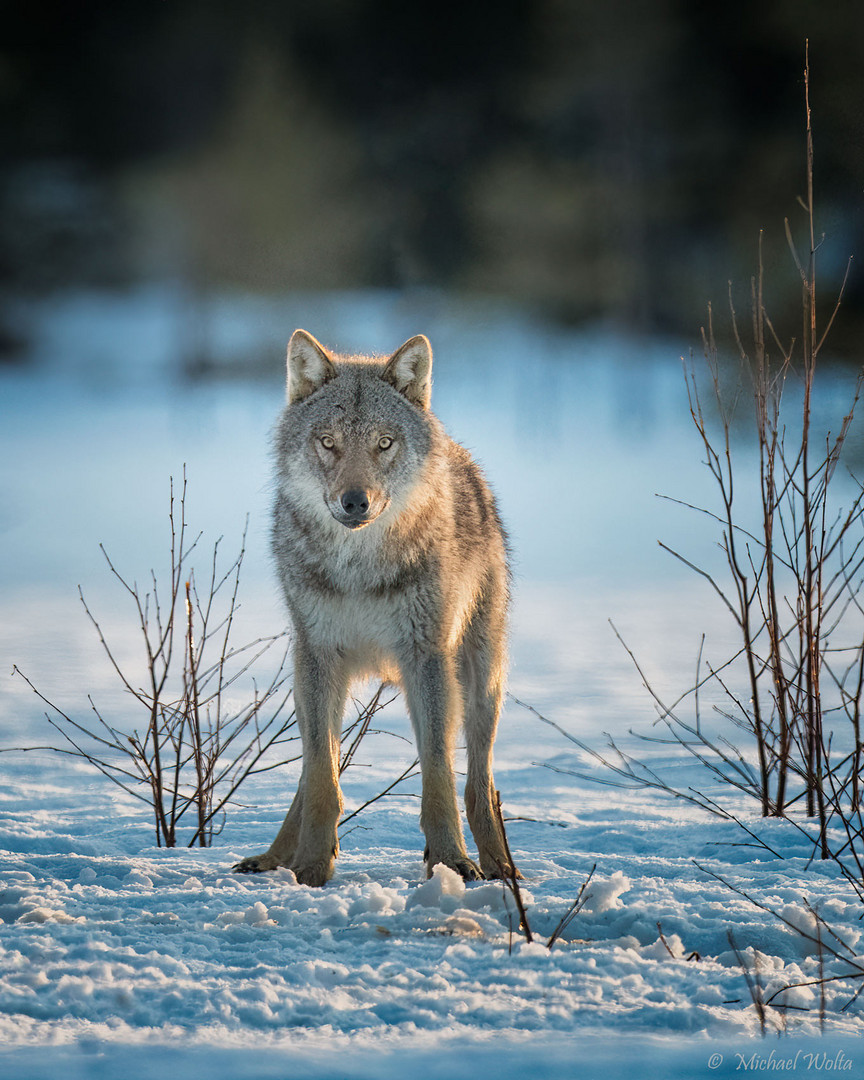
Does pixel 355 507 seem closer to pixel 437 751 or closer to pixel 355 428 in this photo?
pixel 355 428

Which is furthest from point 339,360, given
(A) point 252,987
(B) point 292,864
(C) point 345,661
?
(A) point 252,987

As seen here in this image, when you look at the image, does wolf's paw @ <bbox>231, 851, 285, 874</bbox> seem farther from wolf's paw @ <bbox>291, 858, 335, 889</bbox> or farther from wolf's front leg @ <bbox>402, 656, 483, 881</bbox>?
wolf's front leg @ <bbox>402, 656, 483, 881</bbox>

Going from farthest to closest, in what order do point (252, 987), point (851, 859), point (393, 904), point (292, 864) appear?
point (851, 859) → point (292, 864) → point (393, 904) → point (252, 987)

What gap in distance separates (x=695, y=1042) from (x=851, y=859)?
8.53ft

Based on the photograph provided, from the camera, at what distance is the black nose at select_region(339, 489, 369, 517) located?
4469 mm

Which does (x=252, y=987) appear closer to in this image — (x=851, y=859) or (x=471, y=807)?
(x=471, y=807)

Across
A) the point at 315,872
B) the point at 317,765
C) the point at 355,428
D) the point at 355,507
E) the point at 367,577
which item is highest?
the point at 355,428

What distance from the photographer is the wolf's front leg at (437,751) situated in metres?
4.77

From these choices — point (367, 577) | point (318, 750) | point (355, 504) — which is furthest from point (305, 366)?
point (318, 750)

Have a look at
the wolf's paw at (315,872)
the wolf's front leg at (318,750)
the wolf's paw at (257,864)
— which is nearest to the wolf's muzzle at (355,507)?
the wolf's front leg at (318,750)

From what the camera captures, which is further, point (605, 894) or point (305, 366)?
point (305, 366)

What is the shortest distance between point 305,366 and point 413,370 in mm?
509

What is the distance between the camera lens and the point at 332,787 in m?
4.88

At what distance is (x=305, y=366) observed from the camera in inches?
197
